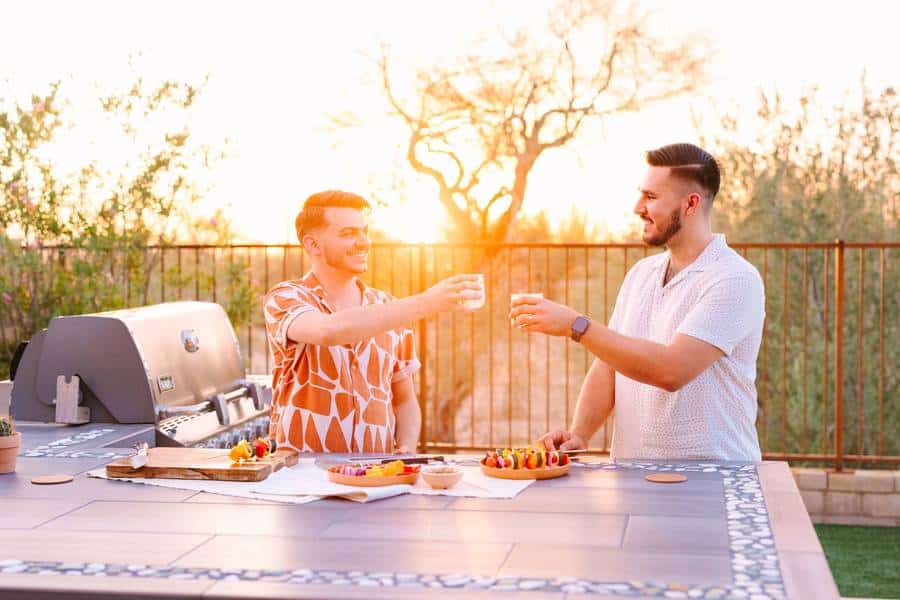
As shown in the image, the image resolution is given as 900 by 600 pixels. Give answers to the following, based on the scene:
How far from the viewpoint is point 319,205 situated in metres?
3.39

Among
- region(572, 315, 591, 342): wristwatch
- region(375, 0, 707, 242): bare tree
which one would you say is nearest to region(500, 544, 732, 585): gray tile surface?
region(572, 315, 591, 342): wristwatch

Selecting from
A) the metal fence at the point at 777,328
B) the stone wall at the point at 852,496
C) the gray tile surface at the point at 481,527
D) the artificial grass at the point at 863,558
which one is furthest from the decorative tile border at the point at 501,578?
the stone wall at the point at 852,496

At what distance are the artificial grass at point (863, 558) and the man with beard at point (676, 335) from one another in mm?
2461

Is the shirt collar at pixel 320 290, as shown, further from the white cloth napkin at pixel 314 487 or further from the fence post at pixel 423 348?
the fence post at pixel 423 348

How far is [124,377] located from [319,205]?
0.87 metres

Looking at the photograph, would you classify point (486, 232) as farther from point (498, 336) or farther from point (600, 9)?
point (600, 9)

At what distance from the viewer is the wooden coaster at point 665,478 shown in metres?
2.54

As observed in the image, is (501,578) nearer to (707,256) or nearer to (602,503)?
(602,503)

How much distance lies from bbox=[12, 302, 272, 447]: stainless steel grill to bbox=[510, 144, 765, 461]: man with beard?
1.28 metres

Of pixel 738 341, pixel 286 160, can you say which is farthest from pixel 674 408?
pixel 286 160

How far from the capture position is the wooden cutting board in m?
2.56

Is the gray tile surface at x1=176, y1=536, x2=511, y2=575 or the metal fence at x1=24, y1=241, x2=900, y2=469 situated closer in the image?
the gray tile surface at x1=176, y1=536, x2=511, y2=575

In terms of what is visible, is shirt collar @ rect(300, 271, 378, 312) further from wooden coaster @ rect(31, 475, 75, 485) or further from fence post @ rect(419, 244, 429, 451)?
fence post @ rect(419, 244, 429, 451)

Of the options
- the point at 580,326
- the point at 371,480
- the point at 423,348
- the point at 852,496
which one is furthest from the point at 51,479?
the point at 852,496
